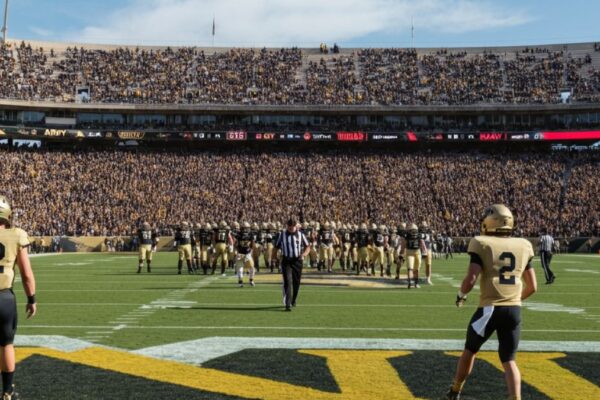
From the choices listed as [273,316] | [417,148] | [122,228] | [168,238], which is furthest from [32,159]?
[273,316]

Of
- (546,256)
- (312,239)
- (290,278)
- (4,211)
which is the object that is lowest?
(546,256)

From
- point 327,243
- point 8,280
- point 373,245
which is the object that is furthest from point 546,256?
point 8,280

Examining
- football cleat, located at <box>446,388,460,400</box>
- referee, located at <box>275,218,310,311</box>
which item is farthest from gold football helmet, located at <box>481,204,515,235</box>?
referee, located at <box>275,218,310,311</box>

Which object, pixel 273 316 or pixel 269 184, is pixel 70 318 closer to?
pixel 273 316

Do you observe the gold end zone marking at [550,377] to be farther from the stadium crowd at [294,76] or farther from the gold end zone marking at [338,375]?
the stadium crowd at [294,76]

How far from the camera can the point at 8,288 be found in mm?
4984

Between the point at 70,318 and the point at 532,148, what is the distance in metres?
44.3

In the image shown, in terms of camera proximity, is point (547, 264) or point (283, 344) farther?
point (547, 264)

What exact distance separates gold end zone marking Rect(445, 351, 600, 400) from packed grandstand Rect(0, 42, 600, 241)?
31.4 meters

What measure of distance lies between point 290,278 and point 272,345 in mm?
3464

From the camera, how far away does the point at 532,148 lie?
4816cm

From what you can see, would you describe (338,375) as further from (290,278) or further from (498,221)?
(290,278)

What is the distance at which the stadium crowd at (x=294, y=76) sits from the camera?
162 feet

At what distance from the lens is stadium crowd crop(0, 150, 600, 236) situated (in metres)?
39.2
